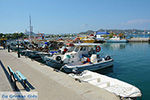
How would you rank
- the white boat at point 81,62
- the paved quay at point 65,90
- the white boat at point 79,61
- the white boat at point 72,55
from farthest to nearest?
the white boat at point 72,55
the white boat at point 79,61
the white boat at point 81,62
the paved quay at point 65,90

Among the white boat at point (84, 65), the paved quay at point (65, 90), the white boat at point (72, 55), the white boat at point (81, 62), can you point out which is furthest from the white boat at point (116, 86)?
the white boat at point (72, 55)

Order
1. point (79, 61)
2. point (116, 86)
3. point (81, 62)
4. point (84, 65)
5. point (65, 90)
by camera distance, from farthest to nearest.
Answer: point (79, 61)
point (81, 62)
point (84, 65)
point (116, 86)
point (65, 90)

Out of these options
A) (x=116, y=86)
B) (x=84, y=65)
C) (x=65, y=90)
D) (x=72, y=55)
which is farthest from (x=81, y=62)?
(x=65, y=90)

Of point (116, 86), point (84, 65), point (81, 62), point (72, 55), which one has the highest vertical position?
point (72, 55)

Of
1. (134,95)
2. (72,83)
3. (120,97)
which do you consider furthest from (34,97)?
(134,95)

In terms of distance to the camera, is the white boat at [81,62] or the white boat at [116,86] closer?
the white boat at [116,86]

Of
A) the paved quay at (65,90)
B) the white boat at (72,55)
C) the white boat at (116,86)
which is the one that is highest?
the white boat at (72,55)

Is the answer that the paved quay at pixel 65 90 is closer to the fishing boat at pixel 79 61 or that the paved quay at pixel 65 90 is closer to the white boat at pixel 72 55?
the fishing boat at pixel 79 61

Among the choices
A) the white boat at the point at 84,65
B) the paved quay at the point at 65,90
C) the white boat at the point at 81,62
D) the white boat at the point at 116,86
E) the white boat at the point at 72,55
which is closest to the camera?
the paved quay at the point at 65,90

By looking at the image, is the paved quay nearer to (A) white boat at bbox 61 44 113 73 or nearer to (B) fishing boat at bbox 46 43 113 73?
(A) white boat at bbox 61 44 113 73

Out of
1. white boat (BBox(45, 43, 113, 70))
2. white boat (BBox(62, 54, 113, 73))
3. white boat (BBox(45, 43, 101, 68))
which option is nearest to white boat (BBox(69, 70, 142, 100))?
white boat (BBox(62, 54, 113, 73))

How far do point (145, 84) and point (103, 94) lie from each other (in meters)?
8.13

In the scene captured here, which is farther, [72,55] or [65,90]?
[72,55]

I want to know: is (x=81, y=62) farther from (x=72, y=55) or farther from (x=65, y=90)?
(x=65, y=90)
